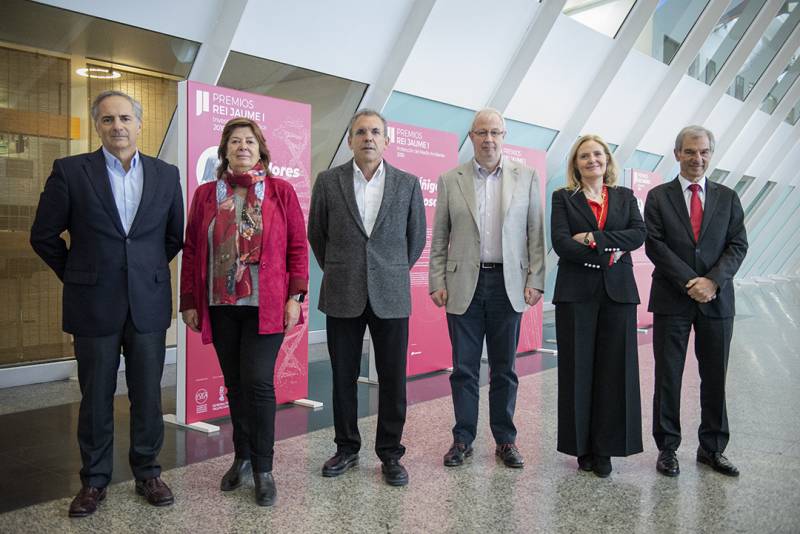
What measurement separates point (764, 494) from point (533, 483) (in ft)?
3.35

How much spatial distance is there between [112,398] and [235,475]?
651 mm

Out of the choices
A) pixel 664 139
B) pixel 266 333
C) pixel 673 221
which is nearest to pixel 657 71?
pixel 664 139

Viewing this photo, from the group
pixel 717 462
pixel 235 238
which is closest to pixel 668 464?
pixel 717 462

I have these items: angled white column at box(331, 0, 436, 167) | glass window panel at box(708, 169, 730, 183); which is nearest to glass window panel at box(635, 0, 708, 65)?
angled white column at box(331, 0, 436, 167)

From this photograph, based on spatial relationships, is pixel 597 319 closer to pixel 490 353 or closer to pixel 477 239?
pixel 490 353

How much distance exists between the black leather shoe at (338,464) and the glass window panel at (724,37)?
32.1ft

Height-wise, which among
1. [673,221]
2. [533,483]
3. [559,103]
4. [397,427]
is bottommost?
[533,483]

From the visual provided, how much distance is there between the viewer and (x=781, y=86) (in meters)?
14.5

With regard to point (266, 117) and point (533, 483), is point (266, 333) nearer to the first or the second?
point (533, 483)

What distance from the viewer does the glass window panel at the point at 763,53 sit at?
1237 centimetres

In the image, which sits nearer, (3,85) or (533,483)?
(533,483)

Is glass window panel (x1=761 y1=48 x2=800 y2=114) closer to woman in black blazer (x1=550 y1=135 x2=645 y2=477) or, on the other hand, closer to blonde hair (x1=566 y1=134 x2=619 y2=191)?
blonde hair (x1=566 y1=134 x2=619 y2=191)

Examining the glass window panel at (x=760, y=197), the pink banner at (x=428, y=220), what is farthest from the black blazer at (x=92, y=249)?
the glass window panel at (x=760, y=197)

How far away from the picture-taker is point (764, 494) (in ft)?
10.7
